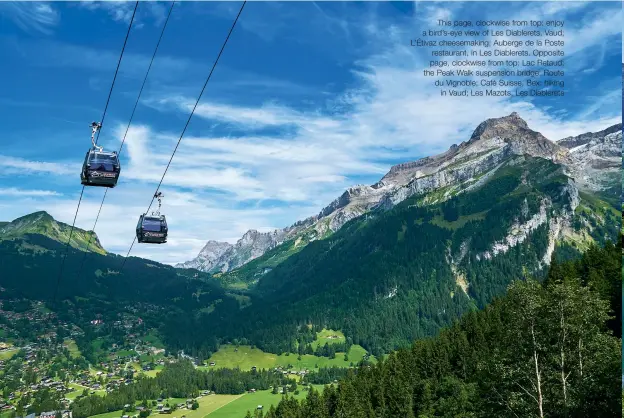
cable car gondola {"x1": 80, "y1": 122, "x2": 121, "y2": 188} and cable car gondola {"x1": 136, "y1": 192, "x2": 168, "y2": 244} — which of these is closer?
cable car gondola {"x1": 80, "y1": 122, "x2": 121, "y2": 188}

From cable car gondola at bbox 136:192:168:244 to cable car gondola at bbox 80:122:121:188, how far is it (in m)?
10.2

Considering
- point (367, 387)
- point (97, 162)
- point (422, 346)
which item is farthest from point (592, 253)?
point (97, 162)

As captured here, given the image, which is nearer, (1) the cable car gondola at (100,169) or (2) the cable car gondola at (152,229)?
(1) the cable car gondola at (100,169)

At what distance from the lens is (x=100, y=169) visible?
132 ft

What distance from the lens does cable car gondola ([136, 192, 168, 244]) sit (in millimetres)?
51562

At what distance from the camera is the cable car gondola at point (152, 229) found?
51562mm

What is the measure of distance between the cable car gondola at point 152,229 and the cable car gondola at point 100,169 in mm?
10244

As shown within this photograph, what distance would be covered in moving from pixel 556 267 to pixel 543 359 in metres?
66.3

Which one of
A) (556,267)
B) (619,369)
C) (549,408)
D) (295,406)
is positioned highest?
(556,267)

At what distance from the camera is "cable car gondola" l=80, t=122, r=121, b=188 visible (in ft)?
131

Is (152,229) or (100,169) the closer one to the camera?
(100,169)

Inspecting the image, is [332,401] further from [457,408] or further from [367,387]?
[457,408]

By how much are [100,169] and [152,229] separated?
13037 millimetres

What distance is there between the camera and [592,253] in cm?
10656
